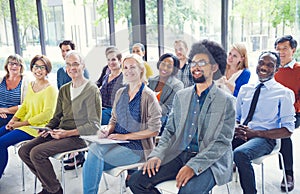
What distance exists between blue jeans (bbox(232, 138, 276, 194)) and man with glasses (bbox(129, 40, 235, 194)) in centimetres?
32

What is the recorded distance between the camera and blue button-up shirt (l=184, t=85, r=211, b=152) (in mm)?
1778

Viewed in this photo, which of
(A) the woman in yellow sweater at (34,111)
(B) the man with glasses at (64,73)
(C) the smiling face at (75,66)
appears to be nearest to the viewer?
(C) the smiling face at (75,66)

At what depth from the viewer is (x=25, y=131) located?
2619 millimetres

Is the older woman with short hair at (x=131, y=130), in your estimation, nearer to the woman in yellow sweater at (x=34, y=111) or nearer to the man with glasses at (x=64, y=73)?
the man with glasses at (x=64, y=73)

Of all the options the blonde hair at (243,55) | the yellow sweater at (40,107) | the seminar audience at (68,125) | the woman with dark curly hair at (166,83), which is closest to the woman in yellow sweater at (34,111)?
the yellow sweater at (40,107)

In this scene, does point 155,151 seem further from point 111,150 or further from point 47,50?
point 47,50

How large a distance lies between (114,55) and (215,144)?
142cm

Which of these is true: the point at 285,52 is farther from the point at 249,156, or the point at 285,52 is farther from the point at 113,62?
the point at 113,62

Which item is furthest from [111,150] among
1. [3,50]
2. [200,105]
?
[3,50]

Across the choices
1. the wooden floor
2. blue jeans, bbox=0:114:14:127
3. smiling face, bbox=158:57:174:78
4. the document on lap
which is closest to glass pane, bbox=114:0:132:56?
smiling face, bbox=158:57:174:78

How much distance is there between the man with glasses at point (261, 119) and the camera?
2064mm

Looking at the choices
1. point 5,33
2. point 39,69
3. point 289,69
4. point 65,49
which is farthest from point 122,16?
point 5,33

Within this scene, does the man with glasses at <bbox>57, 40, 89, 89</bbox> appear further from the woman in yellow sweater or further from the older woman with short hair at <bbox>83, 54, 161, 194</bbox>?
the older woman with short hair at <bbox>83, 54, 161, 194</bbox>

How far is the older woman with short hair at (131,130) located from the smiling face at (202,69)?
36 cm
